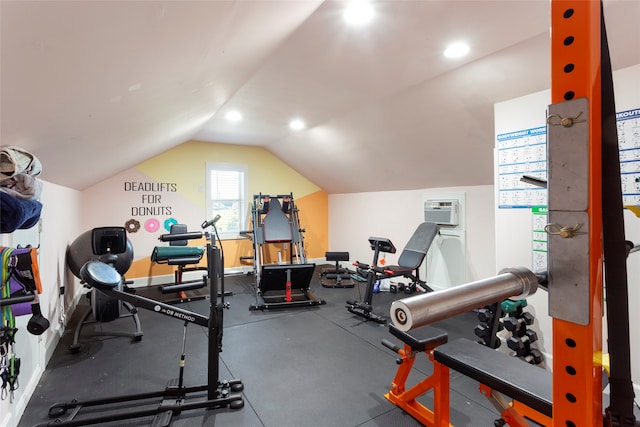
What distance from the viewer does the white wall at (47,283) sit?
181 centimetres

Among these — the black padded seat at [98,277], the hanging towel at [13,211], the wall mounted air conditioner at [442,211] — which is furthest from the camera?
the wall mounted air conditioner at [442,211]

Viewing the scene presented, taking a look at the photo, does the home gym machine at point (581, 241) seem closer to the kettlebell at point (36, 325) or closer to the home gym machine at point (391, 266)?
the kettlebell at point (36, 325)

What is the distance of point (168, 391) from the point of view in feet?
6.48

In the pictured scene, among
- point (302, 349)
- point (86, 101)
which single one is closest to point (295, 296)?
point (302, 349)

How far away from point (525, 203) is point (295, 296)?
3.03 metres

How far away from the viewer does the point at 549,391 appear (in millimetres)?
1298

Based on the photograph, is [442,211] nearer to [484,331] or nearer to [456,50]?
[484,331]

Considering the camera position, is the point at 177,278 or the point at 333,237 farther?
the point at 333,237

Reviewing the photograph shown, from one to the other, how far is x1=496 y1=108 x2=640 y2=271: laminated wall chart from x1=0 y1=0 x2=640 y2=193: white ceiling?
0.36 m

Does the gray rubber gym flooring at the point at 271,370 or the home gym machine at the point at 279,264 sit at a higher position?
the home gym machine at the point at 279,264

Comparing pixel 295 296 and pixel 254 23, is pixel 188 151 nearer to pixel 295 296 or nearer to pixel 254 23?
Result: pixel 295 296

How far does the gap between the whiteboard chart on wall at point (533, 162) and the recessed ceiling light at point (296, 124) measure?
8.09 ft

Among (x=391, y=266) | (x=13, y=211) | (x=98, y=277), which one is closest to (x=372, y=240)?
(x=391, y=266)

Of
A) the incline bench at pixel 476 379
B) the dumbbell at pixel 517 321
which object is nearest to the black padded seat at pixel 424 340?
the incline bench at pixel 476 379
